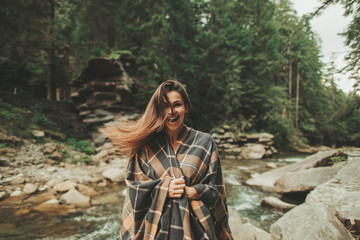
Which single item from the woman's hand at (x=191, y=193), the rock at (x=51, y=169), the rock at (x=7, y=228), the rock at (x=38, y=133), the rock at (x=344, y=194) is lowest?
the rock at (x=7, y=228)

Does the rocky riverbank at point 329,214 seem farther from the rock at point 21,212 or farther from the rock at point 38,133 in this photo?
the rock at point 38,133

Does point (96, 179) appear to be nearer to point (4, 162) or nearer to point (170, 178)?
point (4, 162)

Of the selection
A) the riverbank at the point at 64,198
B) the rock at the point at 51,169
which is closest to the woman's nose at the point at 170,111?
the riverbank at the point at 64,198

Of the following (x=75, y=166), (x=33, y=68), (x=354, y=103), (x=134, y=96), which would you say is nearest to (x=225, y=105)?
(x=134, y=96)

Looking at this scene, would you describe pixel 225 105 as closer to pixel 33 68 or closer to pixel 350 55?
pixel 350 55

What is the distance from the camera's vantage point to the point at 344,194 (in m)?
2.84

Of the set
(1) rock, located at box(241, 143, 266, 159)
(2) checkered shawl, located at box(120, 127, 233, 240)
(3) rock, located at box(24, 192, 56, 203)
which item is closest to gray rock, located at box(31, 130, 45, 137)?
(3) rock, located at box(24, 192, 56, 203)

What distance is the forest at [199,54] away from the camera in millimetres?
11258

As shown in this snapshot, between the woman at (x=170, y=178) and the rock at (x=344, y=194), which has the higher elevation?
the woman at (x=170, y=178)

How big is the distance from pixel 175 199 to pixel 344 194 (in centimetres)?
311

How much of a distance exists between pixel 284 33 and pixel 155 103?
30659 mm

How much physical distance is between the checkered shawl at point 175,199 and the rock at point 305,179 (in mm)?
4162

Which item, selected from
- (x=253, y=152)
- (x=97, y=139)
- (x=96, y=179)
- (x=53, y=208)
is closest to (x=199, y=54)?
(x=253, y=152)

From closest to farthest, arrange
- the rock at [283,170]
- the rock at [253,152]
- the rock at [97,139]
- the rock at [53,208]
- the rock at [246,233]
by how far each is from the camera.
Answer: the rock at [246,233] → the rock at [53,208] → the rock at [283,170] → the rock at [97,139] → the rock at [253,152]
